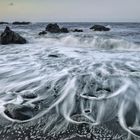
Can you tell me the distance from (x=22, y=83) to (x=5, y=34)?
1632 centimetres

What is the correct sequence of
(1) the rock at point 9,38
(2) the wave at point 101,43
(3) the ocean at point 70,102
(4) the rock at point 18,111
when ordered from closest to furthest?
(3) the ocean at point 70,102
(4) the rock at point 18,111
(2) the wave at point 101,43
(1) the rock at point 9,38

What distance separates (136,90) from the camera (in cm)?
873

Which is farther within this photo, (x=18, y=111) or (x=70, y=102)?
(x=70, y=102)

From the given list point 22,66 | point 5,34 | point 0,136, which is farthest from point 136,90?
point 5,34

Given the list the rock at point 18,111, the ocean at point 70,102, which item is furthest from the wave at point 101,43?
the rock at point 18,111

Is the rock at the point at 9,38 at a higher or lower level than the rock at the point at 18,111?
lower

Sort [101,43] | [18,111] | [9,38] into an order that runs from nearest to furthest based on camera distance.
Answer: [18,111]
[9,38]
[101,43]

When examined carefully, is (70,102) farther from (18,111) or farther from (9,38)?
(9,38)

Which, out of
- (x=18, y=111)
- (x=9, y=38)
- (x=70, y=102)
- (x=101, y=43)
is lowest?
(x=101, y=43)

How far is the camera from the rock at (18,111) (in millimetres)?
6570

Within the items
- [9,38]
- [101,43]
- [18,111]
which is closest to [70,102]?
[18,111]

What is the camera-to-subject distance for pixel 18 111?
22.4 ft

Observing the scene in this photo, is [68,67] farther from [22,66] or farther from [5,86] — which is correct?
[5,86]

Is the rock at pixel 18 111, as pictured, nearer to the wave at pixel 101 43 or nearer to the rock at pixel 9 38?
the wave at pixel 101 43
